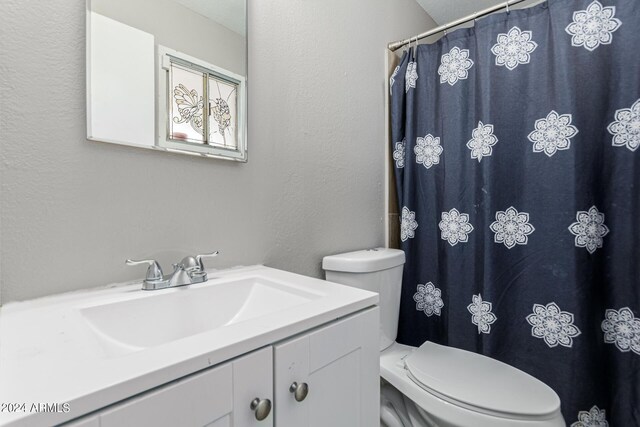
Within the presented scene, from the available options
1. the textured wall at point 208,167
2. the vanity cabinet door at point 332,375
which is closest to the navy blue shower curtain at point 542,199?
the textured wall at point 208,167

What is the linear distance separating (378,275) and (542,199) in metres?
0.69

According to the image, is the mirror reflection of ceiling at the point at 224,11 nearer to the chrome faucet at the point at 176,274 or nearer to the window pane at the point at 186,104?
the window pane at the point at 186,104

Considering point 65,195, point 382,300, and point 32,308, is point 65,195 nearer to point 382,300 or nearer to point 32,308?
point 32,308

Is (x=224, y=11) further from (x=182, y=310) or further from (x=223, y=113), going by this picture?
(x=182, y=310)

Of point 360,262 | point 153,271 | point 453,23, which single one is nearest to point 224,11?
point 153,271

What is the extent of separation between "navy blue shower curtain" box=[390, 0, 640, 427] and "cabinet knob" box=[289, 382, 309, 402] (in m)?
1.02

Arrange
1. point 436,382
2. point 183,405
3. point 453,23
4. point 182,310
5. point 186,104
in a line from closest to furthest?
point 183,405
point 182,310
point 186,104
point 436,382
point 453,23

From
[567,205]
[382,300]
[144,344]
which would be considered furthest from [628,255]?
[144,344]

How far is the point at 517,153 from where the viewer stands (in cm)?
121

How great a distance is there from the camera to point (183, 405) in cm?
39

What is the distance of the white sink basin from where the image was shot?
60 cm

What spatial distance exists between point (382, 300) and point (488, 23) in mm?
1237

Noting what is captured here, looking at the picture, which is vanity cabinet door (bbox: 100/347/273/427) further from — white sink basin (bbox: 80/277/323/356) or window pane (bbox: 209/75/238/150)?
window pane (bbox: 209/75/238/150)

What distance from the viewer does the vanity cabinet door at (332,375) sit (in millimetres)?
510
